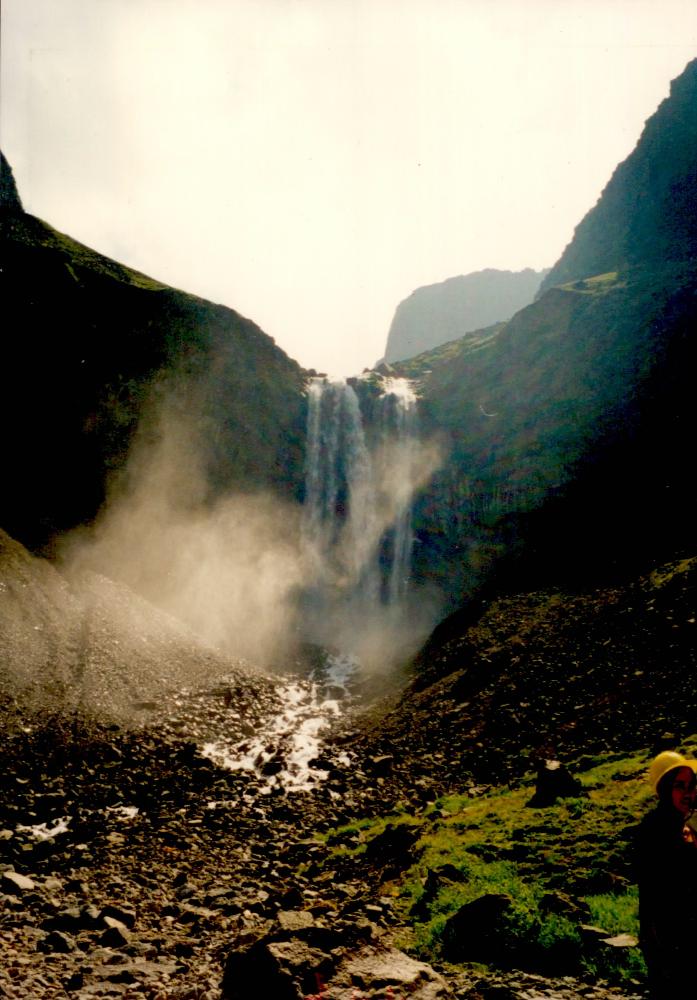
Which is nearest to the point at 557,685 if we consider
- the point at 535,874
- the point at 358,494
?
the point at 535,874

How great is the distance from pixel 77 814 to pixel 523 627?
2063cm

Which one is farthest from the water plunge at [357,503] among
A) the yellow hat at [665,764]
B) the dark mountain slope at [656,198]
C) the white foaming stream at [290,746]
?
the dark mountain slope at [656,198]

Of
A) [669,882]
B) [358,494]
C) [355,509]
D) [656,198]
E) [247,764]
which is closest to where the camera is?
[669,882]

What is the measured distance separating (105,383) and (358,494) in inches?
956

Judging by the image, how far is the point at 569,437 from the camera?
4562 cm

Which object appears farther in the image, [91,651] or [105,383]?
[105,383]

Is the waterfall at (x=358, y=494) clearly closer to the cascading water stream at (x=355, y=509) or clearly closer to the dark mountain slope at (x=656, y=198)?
the cascading water stream at (x=355, y=509)

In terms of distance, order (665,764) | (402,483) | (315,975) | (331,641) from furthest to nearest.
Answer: (402,483) < (331,641) < (315,975) < (665,764)

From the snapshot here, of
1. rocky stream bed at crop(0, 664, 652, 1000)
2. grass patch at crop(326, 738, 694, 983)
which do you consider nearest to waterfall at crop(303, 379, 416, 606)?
rocky stream bed at crop(0, 664, 652, 1000)

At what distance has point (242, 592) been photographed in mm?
41406

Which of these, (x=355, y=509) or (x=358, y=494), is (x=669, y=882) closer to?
(x=355, y=509)

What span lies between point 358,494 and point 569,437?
19958 mm

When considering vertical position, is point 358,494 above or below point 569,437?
below

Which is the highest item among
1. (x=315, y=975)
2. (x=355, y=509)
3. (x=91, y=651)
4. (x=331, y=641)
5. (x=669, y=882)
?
(x=355, y=509)
